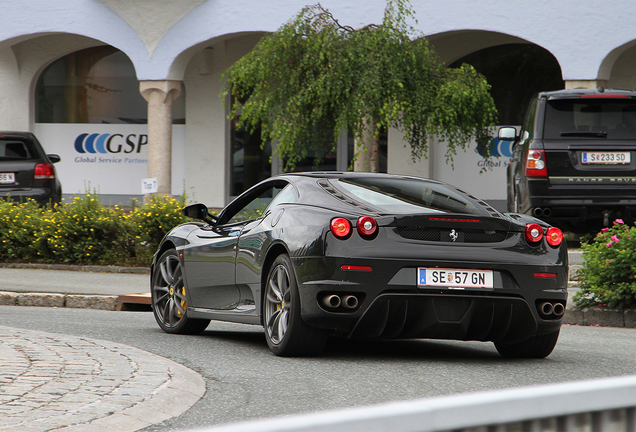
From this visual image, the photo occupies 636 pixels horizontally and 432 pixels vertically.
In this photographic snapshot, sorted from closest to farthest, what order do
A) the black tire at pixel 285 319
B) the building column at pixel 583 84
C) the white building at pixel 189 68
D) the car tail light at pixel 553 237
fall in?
the black tire at pixel 285 319
the car tail light at pixel 553 237
the building column at pixel 583 84
the white building at pixel 189 68

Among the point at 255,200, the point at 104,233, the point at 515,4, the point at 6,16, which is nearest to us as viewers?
the point at 255,200

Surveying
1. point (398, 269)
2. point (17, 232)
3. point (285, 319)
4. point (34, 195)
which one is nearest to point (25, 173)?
point (34, 195)

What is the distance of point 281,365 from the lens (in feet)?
18.5

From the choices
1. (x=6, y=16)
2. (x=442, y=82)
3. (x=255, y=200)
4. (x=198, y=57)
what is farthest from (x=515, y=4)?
(x=255, y=200)

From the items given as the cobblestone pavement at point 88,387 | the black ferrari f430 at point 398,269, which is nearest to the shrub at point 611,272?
the black ferrari f430 at point 398,269

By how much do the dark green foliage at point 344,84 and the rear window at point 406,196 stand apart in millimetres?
9329

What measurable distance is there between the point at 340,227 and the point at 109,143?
67.0 ft

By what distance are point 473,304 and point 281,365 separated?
1.22 m

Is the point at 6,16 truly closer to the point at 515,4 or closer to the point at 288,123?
the point at 288,123

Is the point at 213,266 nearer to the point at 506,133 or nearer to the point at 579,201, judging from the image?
the point at 579,201

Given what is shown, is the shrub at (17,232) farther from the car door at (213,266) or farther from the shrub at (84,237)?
the car door at (213,266)

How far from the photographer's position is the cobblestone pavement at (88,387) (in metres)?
3.97

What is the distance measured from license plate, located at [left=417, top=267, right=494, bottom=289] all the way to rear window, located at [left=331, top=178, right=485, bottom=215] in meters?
0.42

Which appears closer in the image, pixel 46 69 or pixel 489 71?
pixel 489 71
